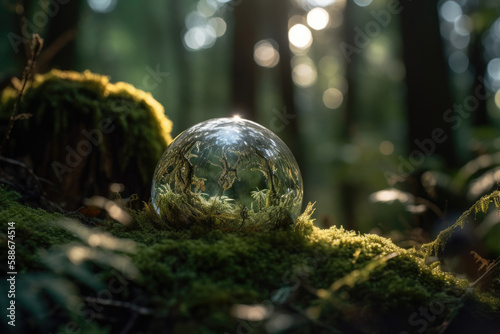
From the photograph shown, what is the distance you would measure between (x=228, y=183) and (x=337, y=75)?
94.0 ft

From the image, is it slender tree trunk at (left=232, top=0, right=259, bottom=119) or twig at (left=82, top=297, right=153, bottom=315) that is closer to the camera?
twig at (left=82, top=297, right=153, bottom=315)

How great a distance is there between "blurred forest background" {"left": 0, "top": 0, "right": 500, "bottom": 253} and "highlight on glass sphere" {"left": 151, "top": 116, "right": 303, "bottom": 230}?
2.41 metres

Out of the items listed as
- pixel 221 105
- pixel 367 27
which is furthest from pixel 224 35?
pixel 367 27

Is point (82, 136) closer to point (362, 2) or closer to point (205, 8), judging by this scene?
point (362, 2)

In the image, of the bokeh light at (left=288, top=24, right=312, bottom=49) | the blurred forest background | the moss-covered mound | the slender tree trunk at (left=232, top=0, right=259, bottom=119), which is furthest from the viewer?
the bokeh light at (left=288, top=24, right=312, bottom=49)

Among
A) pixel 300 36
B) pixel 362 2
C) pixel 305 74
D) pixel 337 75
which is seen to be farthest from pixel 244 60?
pixel 305 74

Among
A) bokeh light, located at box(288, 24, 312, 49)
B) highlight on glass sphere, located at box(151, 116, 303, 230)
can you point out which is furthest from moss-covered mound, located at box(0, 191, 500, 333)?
bokeh light, located at box(288, 24, 312, 49)

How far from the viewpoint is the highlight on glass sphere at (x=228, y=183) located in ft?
9.45

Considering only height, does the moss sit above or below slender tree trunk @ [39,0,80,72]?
below

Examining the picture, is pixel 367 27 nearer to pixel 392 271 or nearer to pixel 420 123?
pixel 420 123

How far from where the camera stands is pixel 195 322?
5.94ft

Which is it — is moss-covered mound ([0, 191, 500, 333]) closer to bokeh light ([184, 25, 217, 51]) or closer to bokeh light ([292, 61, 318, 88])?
bokeh light ([184, 25, 217, 51])

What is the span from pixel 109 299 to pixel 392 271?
5.92 ft

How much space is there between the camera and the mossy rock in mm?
4262
